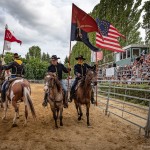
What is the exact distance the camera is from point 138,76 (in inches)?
720

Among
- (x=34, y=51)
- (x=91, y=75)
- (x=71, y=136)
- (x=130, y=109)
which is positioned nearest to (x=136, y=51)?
(x=130, y=109)

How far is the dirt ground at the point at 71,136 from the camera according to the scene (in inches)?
243

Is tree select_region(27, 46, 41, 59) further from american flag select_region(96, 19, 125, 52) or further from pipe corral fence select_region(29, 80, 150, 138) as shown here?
american flag select_region(96, 19, 125, 52)

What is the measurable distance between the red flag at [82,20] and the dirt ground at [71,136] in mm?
4035

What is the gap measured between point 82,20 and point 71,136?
5220 millimetres

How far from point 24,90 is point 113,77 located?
16589 mm

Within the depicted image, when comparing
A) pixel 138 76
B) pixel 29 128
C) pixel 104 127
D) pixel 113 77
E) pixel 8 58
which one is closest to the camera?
pixel 29 128

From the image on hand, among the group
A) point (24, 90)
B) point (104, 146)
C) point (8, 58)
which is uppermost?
point (8, 58)

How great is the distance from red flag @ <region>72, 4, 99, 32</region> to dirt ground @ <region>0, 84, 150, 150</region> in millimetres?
4035

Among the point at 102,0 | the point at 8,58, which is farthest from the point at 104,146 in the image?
the point at 8,58

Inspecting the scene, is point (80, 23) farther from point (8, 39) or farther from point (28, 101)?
point (8, 39)

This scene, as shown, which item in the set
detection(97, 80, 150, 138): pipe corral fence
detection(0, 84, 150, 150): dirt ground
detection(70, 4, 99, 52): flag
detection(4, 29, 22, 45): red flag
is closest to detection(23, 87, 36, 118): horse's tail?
detection(0, 84, 150, 150): dirt ground

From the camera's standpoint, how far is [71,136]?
23.4 ft

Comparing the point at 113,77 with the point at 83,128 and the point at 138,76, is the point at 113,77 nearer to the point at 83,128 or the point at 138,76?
the point at 138,76
